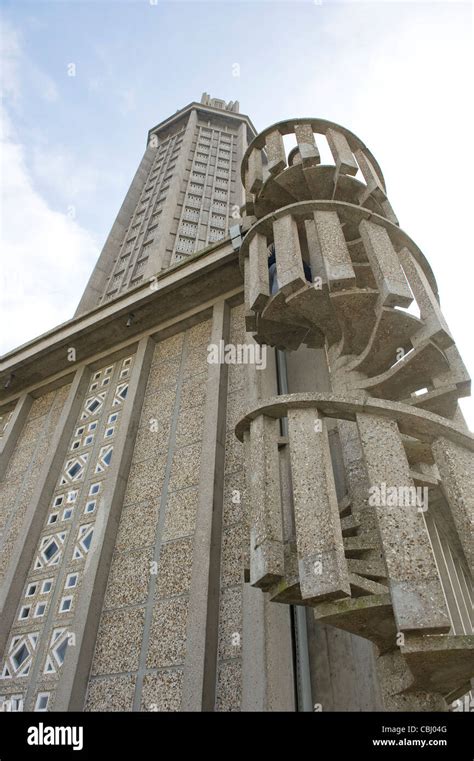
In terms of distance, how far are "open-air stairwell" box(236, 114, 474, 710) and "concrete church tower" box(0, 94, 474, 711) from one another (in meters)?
0.02

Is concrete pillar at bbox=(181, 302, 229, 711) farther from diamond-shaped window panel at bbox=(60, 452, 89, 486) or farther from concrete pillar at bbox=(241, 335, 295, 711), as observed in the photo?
diamond-shaped window panel at bbox=(60, 452, 89, 486)

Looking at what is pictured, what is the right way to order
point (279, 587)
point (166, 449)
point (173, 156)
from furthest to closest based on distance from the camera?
point (173, 156) < point (166, 449) < point (279, 587)

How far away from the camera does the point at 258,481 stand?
3.96 metres

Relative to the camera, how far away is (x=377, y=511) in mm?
3428

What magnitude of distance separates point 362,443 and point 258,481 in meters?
0.85

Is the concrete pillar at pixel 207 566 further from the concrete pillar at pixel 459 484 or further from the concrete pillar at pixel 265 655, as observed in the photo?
the concrete pillar at pixel 459 484

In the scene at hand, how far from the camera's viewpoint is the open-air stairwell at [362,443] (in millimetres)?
3203

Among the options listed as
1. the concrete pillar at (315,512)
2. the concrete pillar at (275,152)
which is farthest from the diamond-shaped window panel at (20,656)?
the concrete pillar at (275,152)

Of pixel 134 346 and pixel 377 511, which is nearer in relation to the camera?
pixel 377 511

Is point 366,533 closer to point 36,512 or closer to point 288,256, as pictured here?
point 288,256

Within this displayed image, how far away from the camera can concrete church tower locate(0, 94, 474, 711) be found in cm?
350
